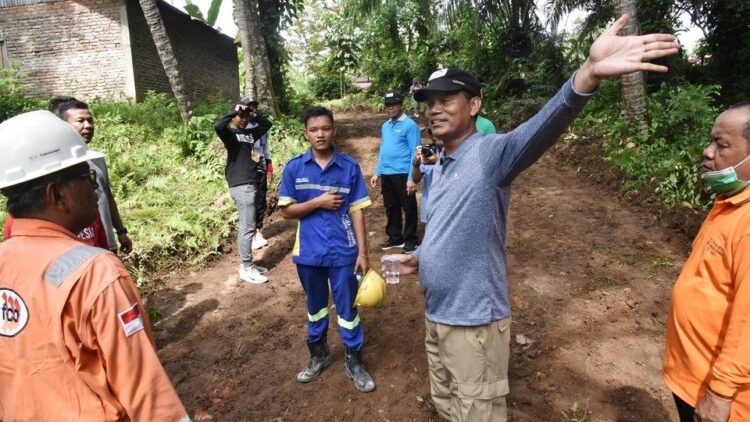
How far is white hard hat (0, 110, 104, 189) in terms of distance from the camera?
1323mm

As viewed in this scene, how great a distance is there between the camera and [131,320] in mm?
1336

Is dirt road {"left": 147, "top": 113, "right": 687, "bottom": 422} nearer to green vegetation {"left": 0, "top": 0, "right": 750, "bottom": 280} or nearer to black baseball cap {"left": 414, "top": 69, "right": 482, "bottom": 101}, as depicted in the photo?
green vegetation {"left": 0, "top": 0, "right": 750, "bottom": 280}

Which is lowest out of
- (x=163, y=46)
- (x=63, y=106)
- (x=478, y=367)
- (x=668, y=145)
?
(x=478, y=367)

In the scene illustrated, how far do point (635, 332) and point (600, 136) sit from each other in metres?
6.40

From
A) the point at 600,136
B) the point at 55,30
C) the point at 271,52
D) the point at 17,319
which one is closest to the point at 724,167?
the point at 17,319

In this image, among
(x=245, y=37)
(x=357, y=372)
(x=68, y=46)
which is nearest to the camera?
(x=357, y=372)

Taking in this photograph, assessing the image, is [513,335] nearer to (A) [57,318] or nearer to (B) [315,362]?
(B) [315,362]

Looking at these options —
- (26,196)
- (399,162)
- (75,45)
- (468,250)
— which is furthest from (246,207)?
(75,45)

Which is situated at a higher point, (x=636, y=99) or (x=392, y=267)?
(x=636, y=99)

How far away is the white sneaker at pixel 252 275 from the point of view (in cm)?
543

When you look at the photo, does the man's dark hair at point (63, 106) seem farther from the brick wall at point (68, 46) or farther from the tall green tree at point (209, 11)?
the tall green tree at point (209, 11)

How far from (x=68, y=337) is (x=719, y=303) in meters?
2.27

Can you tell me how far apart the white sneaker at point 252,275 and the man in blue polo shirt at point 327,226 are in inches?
83.9

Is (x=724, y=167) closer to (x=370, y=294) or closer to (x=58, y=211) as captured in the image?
(x=370, y=294)
